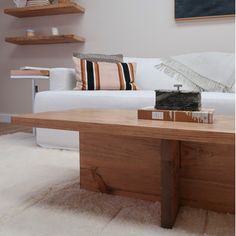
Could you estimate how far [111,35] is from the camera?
2.84m

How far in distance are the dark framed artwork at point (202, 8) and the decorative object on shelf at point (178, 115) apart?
193cm

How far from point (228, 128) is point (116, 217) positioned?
438 millimetres

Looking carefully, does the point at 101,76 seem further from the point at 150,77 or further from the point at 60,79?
the point at 150,77

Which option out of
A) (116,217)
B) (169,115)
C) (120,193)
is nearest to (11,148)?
(120,193)

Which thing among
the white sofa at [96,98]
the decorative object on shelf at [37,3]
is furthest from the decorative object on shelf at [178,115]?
the decorative object on shelf at [37,3]

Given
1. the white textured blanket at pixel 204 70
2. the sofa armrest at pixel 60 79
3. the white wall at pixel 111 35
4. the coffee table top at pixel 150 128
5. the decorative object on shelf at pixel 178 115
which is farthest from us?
the white wall at pixel 111 35

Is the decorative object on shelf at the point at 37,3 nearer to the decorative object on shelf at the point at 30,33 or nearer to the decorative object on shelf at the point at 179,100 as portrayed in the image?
the decorative object on shelf at the point at 30,33

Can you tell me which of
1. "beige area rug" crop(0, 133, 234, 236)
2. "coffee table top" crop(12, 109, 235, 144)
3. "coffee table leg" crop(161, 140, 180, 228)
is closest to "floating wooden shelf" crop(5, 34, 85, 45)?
"beige area rug" crop(0, 133, 234, 236)

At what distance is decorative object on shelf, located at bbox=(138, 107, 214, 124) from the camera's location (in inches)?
32.0

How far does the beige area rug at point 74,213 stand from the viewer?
0.82 metres

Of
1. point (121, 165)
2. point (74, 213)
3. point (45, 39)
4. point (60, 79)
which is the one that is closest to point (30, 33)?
point (45, 39)

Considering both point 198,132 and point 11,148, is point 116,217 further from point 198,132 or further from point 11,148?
point 11,148

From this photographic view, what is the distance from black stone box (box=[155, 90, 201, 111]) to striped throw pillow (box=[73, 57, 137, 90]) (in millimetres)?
1107

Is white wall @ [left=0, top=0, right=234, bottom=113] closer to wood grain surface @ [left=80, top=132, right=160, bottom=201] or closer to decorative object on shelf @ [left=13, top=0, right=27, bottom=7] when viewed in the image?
decorative object on shelf @ [left=13, top=0, right=27, bottom=7]
